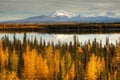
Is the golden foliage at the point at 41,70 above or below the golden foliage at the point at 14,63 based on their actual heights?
below

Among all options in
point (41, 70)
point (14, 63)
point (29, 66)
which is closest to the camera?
point (29, 66)

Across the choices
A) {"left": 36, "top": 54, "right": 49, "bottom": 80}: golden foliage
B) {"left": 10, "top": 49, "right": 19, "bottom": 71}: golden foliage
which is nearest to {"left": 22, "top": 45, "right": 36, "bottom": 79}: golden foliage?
{"left": 36, "top": 54, "right": 49, "bottom": 80}: golden foliage

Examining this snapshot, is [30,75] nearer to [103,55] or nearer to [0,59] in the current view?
[0,59]

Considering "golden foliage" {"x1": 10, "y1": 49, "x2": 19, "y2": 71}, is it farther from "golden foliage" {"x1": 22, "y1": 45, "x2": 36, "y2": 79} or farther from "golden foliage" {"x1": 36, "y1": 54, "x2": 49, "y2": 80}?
"golden foliage" {"x1": 36, "y1": 54, "x2": 49, "y2": 80}

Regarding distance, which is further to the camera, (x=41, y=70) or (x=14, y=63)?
(x=41, y=70)

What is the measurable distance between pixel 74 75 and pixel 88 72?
6.49m

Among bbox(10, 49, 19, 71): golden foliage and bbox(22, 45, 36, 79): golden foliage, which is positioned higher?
bbox(10, 49, 19, 71): golden foliage

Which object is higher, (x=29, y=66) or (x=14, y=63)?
(x=14, y=63)

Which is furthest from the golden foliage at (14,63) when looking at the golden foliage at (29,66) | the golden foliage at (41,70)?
the golden foliage at (41,70)

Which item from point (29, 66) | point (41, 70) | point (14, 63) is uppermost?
point (14, 63)

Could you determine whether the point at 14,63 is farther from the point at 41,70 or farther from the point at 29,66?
the point at 41,70

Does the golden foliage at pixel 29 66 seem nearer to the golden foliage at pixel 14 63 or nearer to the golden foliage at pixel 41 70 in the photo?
the golden foliage at pixel 41 70

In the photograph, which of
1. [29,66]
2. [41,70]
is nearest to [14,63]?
[29,66]

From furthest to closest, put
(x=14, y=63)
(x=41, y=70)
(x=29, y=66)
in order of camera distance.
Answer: (x=41, y=70) → (x=14, y=63) → (x=29, y=66)
